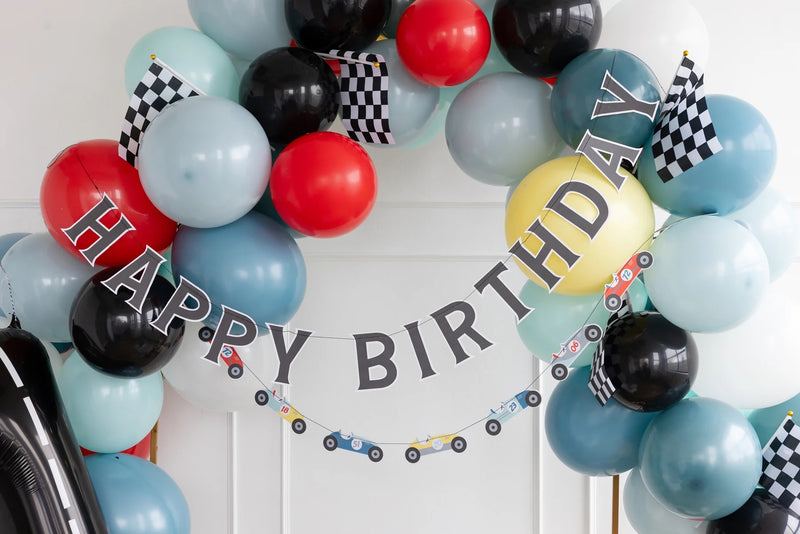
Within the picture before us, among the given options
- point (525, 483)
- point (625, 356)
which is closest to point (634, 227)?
point (625, 356)

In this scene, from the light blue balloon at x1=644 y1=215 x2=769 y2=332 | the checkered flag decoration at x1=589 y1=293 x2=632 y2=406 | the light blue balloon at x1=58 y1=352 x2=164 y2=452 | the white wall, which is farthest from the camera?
the white wall

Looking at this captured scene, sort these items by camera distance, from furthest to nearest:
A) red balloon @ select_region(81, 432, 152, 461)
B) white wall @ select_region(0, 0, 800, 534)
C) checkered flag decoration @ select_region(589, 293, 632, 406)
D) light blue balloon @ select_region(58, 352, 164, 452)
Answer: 1. white wall @ select_region(0, 0, 800, 534)
2. red balloon @ select_region(81, 432, 152, 461)
3. light blue balloon @ select_region(58, 352, 164, 452)
4. checkered flag decoration @ select_region(589, 293, 632, 406)

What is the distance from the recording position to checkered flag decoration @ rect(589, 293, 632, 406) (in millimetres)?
1380

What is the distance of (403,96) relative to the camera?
1.51 metres

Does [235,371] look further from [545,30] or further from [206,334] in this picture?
[545,30]

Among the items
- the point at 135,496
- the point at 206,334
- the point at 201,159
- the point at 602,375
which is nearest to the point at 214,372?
the point at 206,334

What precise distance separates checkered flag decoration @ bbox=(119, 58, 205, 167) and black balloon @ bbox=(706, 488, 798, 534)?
1.36m

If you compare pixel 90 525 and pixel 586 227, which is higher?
pixel 586 227

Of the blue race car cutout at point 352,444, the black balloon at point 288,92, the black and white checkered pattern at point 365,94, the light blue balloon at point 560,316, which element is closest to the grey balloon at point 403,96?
the black and white checkered pattern at point 365,94

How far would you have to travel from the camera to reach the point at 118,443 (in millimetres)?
1549

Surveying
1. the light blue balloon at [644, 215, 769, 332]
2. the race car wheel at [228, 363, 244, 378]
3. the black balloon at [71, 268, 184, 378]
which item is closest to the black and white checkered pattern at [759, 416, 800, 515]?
the light blue balloon at [644, 215, 769, 332]

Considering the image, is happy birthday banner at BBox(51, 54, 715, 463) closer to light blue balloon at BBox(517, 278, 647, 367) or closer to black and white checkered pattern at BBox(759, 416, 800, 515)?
light blue balloon at BBox(517, 278, 647, 367)

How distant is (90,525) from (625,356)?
1.09 meters

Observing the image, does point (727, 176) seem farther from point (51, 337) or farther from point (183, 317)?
point (51, 337)
